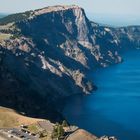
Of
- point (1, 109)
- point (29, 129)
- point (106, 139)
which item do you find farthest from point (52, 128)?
point (1, 109)

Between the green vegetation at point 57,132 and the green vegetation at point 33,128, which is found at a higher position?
the green vegetation at point 57,132

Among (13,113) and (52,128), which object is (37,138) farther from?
(13,113)

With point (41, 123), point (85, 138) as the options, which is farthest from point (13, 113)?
point (85, 138)

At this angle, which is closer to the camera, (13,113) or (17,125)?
(17,125)

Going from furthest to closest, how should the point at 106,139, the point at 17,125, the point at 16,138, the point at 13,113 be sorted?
1. the point at 13,113
2. the point at 17,125
3. the point at 106,139
4. the point at 16,138

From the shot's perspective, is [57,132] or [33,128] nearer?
[57,132]

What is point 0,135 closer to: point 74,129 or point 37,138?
point 37,138

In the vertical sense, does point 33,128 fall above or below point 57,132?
below

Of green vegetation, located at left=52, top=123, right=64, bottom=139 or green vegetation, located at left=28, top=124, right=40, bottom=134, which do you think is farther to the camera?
green vegetation, located at left=28, top=124, right=40, bottom=134

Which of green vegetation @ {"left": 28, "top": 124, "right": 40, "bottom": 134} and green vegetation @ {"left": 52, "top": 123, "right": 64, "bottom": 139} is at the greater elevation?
green vegetation @ {"left": 52, "top": 123, "right": 64, "bottom": 139}

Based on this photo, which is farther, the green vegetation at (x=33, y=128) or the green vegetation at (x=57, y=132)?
the green vegetation at (x=33, y=128)

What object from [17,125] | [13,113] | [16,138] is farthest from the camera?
[13,113]
